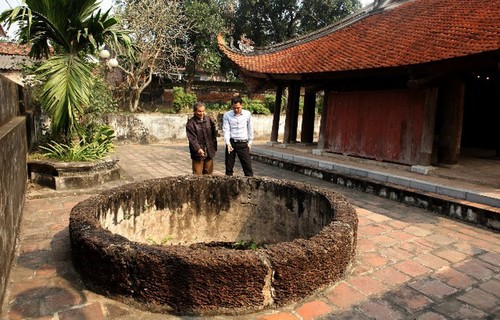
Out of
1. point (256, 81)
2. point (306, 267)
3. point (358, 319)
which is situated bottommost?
point (358, 319)

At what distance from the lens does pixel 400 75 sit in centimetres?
831

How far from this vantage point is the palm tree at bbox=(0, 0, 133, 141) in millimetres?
6613

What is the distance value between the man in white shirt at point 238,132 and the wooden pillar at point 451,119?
493 centimetres

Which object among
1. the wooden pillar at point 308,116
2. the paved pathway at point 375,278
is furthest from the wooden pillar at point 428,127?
the wooden pillar at point 308,116

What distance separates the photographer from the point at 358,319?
9.15ft

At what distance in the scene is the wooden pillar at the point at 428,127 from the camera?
784 cm

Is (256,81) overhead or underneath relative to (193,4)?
underneath

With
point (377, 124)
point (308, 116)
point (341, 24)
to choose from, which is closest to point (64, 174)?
point (377, 124)

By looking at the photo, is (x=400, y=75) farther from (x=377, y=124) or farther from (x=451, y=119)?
(x=451, y=119)

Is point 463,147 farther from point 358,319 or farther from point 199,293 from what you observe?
point 199,293

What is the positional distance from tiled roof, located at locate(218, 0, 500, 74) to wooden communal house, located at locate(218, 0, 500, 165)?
3cm

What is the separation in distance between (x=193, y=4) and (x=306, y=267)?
1953cm

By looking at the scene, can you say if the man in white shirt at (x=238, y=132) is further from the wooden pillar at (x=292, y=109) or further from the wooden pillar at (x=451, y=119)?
the wooden pillar at (x=292, y=109)

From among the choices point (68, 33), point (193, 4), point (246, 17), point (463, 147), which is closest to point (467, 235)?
point (68, 33)
